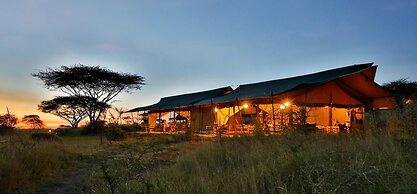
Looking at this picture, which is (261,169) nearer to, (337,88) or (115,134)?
(115,134)

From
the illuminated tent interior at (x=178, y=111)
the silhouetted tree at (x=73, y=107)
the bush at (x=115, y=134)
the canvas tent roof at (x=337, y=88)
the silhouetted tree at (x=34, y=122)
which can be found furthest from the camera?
the silhouetted tree at (x=73, y=107)

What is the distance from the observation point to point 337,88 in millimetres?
19016

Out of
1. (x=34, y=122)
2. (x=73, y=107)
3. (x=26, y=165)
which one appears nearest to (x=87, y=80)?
(x=73, y=107)

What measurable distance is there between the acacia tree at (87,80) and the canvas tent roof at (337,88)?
14.1m

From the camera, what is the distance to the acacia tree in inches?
1205

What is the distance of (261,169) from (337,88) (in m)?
16.4

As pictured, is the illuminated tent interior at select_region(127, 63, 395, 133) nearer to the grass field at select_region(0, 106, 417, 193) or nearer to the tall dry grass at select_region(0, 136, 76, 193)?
the tall dry grass at select_region(0, 136, 76, 193)

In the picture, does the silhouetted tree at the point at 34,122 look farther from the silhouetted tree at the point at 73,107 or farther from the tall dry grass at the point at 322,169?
the tall dry grass at the point at 322,169

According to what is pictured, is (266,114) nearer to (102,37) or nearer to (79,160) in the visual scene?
(102,37)

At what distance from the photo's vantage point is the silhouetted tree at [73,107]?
3102 cm

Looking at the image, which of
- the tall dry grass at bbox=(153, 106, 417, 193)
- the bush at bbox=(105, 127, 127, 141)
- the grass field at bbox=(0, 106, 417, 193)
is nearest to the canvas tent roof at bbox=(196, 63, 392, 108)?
the bush at bbox=(105, 127, 127, 141)

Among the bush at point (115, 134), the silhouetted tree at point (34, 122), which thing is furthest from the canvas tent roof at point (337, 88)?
the silhouetted tree at point (34, 122)

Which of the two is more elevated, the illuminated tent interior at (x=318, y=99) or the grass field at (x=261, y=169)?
the illuminated tent interior at (x=318, y=99)

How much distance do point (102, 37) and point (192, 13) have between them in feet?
18.4
